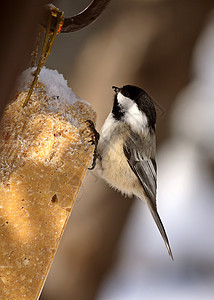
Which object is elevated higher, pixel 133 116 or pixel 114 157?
pixel 133 116

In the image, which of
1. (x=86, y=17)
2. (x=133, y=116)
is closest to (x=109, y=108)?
(x=133, y=116)

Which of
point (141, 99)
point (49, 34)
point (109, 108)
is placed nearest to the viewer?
point (49, 34)

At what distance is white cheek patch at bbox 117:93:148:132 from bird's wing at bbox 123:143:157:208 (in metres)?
0.08

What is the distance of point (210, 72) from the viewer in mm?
2469

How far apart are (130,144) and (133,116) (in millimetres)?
106

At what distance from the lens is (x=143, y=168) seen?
152 cm

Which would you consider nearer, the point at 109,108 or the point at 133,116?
the point at 133,116

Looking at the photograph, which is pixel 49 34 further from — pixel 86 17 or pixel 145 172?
pixel 145 172

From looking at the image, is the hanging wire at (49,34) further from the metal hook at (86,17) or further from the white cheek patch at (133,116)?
the white cheek patch at (133,116)

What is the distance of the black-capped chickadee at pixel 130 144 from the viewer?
1456mm

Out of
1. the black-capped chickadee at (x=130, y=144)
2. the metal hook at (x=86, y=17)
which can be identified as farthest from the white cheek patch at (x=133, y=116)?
the metal hook at (x=86, y=17)

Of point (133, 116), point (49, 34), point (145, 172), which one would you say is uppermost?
point (49, 34)

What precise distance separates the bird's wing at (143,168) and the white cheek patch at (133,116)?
0.27 feet

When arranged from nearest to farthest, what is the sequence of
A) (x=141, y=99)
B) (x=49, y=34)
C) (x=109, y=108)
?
(x=49, y=34), (x=141, y=99), (x=109, y=108)
